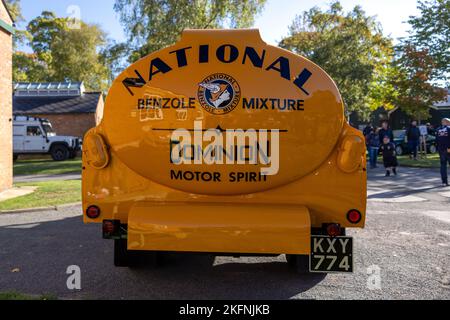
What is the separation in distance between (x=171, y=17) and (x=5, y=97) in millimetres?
11456

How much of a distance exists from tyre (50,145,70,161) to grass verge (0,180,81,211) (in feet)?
42.5

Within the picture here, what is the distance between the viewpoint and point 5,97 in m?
10.7

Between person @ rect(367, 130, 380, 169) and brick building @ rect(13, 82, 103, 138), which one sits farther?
brick building @ rect(13, 82, 103, 138)

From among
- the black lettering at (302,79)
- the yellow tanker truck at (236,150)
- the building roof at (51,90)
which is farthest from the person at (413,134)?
the building roof at (51,90)

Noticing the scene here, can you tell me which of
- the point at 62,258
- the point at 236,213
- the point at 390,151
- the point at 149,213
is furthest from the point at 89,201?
the point at 390,151

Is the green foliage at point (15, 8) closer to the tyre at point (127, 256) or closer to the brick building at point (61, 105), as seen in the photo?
the brick building at point (61, 105)

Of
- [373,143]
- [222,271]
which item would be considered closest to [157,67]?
[222,271]

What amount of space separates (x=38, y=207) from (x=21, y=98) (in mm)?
26367

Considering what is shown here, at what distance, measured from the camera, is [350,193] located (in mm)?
3402

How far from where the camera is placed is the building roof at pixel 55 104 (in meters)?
29.2

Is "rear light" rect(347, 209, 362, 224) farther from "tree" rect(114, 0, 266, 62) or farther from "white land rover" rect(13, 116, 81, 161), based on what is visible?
"white land rover" rect(13, 116, 81, 161)

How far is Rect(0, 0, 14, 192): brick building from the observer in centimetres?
1060

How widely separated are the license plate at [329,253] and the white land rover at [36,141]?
23.2 metres

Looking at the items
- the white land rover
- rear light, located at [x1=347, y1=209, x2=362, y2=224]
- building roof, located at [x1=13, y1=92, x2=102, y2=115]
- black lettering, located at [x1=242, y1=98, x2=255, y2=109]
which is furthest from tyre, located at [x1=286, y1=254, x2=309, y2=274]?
building roof, located at [x1=13, y1=92, x2=102, y2=115]
